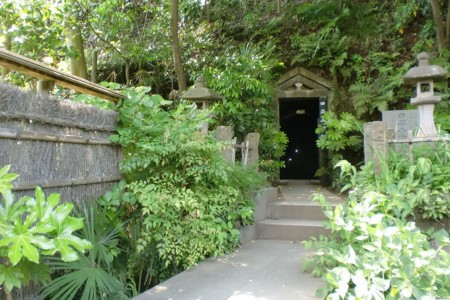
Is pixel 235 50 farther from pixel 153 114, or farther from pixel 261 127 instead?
pixel 153 114

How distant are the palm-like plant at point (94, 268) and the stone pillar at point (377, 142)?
10.7ft

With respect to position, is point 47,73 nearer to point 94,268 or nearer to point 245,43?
point 94,268

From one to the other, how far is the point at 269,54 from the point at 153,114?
5658 millimetres

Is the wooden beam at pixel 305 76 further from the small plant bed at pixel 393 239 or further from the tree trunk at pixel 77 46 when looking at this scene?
the small plant bed at pixel 393 239

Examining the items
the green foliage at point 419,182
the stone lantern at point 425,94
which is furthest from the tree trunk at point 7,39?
the stone lantern at point 425,94

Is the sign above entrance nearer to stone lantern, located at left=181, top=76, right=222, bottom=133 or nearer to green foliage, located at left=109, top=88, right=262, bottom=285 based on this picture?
stone lantern, located at left=181, top=76, right=222, bottom=133

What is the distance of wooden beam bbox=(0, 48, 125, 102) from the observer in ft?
10.8

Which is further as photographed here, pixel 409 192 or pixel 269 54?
pixel 269 54

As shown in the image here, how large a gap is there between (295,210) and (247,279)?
110 inches

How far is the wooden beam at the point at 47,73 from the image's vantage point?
3.29 metres

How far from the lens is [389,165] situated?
495 centimetres

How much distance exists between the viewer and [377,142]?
16.7 ft

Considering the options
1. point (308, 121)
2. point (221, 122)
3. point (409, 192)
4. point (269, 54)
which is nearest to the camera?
point (409, 192)


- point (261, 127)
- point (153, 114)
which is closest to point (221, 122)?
point (261, 127)
